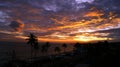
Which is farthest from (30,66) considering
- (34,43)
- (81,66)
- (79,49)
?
(79,49)

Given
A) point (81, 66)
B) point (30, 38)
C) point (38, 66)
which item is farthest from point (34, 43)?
point (81, 66)

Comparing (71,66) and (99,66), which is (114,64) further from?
(71,66)

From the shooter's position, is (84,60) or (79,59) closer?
(84,60)

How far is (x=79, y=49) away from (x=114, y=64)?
315ft

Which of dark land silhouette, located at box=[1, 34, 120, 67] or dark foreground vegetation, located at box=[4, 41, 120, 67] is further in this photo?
dark land silhouette, located at box=[1, 34, 120, 67]

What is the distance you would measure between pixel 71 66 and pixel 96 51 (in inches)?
1439

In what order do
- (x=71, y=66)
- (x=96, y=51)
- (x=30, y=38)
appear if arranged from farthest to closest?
(x=96, y=51) → (x=30, y=38) → (x=71, y=66)

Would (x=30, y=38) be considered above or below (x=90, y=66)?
above

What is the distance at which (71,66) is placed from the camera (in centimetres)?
5531

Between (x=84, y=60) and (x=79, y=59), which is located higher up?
(x=84, y=60)

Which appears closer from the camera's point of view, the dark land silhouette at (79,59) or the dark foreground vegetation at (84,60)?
the dark foreground vegetation at (84,60)

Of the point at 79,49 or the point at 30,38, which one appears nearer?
the point at 30,38

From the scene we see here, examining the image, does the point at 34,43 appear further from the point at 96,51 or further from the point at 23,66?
the point at 96,51

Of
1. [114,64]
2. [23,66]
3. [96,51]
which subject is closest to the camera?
[114,64]
